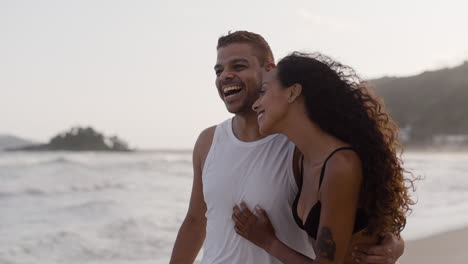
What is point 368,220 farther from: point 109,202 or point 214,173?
point 109,202

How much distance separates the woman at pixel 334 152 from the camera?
6.65ft

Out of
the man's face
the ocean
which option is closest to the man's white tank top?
the man's face

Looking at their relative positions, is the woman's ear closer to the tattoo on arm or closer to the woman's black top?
the woman's black top

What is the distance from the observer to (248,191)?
261 centimetres

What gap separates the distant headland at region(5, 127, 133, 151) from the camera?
102ft

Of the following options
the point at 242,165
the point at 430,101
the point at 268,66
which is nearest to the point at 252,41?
the point at 268,66

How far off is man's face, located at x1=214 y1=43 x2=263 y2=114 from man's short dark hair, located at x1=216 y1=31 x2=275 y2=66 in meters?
0.03

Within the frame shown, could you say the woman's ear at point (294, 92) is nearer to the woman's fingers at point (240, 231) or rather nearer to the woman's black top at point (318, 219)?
the woman's black top at point (318, 219)

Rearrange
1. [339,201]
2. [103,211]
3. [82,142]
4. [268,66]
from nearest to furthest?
[339,201], [268,66], [103,211], [82,142]

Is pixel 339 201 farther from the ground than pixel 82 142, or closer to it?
farther from the ground

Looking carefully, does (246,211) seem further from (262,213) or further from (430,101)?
(430,101)

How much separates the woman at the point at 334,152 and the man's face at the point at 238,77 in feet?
1.52

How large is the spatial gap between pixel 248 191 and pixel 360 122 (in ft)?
2.21

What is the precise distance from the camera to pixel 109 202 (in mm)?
11742
